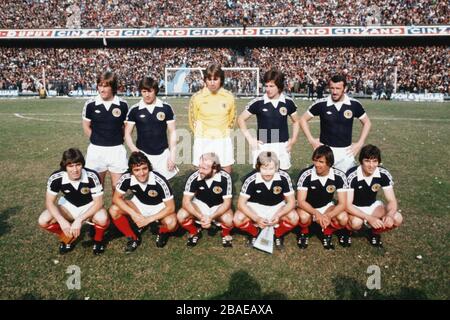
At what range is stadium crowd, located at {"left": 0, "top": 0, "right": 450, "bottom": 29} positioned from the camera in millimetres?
32812

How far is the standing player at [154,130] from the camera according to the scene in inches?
215

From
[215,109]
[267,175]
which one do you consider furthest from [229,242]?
[215,109]

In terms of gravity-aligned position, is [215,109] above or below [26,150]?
above

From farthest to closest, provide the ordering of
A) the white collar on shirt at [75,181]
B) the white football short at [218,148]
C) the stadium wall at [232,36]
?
1. the stadium wall at [232,36]
2. the white football short at [218,148]
3. the white collar on shirt at [75,181]

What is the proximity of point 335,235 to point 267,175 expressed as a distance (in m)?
1.38

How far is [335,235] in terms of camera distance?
5.41 metres

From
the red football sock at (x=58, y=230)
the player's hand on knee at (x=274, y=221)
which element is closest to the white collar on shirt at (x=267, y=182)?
the player's hand on knee at (x=274, y=221)

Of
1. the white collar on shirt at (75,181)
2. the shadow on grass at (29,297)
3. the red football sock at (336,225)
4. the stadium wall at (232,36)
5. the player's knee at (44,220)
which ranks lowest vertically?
the shadow on grass at (29,297)

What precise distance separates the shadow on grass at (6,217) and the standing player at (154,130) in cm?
207

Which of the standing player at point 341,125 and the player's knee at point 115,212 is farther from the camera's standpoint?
the standing player at point 341,125

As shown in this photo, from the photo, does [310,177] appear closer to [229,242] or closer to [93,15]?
[229,242]

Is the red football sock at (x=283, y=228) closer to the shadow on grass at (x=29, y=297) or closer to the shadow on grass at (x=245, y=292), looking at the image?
the shadow on grass at (x=245, y=292)

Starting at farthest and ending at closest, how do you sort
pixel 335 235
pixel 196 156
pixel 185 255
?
pixel 196 156
pixel 335 235
pixel 185 255

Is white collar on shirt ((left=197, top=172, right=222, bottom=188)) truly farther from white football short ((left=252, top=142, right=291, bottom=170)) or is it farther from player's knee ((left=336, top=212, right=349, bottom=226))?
player's knee ((left=336, top=212, right=349, bottom=226))
